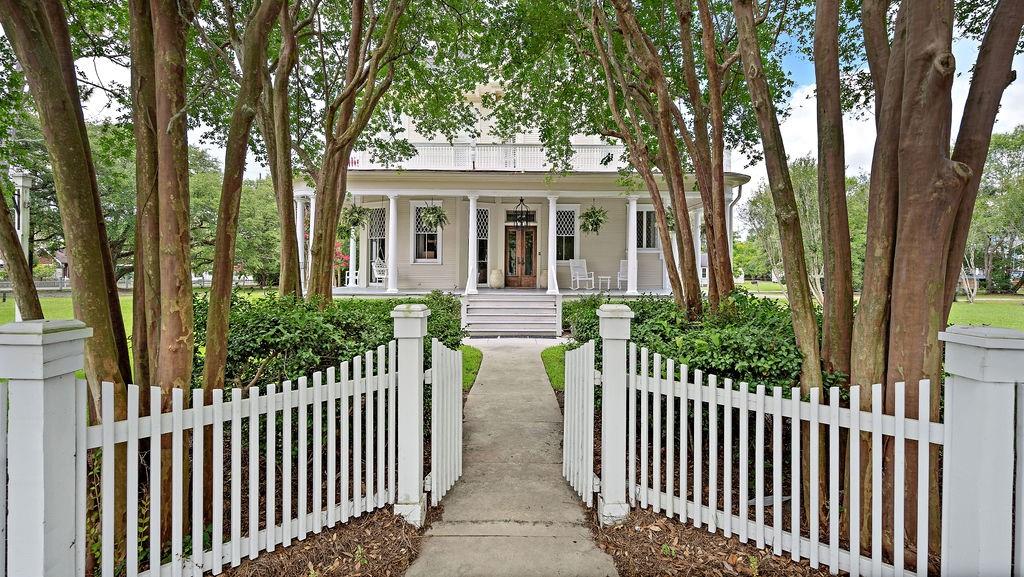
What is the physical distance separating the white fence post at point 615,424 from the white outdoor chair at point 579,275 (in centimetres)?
1213

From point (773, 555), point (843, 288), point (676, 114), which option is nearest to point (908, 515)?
point (773, 555)

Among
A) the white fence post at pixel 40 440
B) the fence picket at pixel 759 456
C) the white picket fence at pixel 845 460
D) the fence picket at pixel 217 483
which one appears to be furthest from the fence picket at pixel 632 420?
the white fence post at pixel 40 440

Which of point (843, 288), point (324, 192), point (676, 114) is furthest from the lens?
point (324, 192)

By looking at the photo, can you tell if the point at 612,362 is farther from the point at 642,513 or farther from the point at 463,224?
the point at 463,224

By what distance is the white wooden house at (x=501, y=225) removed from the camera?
44.1ft

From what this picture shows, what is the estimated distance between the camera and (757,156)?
330 inches

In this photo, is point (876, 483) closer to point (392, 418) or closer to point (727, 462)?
point (727, 462)

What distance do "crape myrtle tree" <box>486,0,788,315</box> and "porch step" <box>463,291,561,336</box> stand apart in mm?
4021

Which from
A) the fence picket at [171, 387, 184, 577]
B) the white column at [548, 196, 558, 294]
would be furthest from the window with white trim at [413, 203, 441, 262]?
the fence picket at [171, 387, 184, 577]

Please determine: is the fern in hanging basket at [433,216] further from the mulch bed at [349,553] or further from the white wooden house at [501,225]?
the mulch bed at [349,553]

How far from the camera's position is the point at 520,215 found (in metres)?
15.1

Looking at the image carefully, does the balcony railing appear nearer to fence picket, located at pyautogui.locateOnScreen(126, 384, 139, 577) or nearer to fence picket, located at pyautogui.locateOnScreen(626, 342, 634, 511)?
fence picket, located at pyautogui.locateOnScreen(626, 342, 634, 511)

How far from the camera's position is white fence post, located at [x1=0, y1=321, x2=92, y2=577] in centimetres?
153

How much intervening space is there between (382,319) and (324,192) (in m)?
2.53
